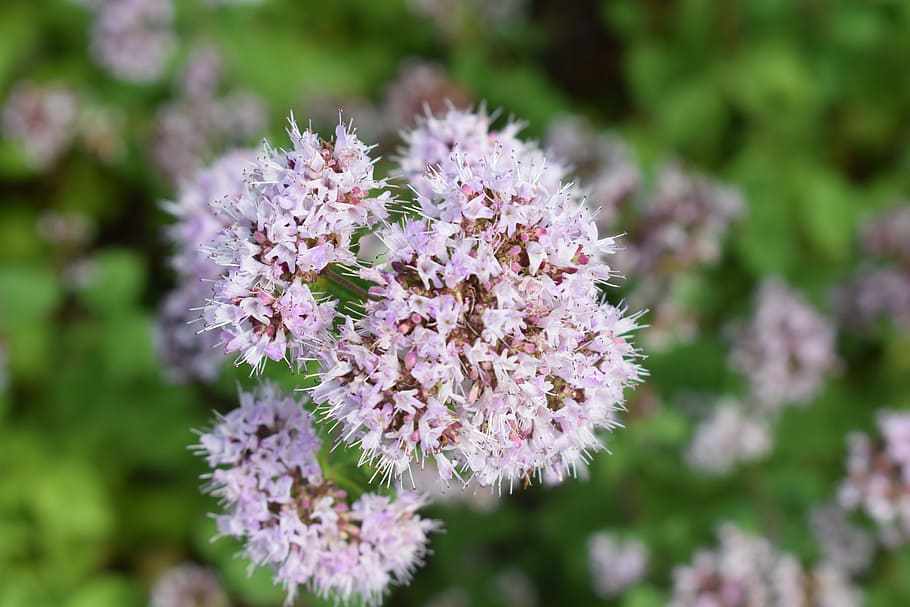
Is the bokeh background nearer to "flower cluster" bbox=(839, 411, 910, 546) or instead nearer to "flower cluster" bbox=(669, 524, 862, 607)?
"flower cluster" bbox=(669, 524, 862, 607)

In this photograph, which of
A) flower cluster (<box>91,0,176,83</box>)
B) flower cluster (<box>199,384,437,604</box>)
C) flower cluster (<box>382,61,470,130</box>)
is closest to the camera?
flower cluster (<box>199,384,437,604</box>)

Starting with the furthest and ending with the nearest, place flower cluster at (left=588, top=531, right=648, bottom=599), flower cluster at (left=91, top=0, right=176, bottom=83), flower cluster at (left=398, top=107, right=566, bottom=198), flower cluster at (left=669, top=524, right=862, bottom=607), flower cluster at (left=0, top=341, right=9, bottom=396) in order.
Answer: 1. flower cluster at (left=91, top=0, right=176, bottom=83)
2. flower cluster at (left=0, top=341, right=9, bottom=396)
3. flower cluster at (left=588, top=531, right=648, bottom=599)
4. flower cluster at (left=669, top=524, right=862, bottom=607)
5. flower cluster at (left=398, top=107, right=566, bottom=198)

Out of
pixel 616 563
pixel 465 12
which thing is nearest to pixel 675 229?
pixel 616 563

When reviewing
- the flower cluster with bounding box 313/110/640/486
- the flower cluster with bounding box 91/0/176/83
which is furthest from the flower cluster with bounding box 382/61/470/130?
the flower cluster with bounding box 313/110/640/486

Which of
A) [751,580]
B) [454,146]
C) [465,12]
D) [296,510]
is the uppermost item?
[465,12]

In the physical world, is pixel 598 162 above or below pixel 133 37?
below

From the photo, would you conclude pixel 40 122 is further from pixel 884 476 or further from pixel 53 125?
pixel 884 476
